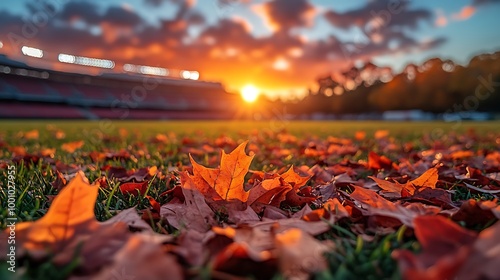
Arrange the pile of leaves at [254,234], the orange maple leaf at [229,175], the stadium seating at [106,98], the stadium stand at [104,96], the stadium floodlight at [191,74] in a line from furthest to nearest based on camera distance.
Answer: the stadium seating at [106,98] → the stadium stand at [104,96] → the stadium floodlight at [191,74] → the orange maple leaf at [229,175] → the pile of leaves at [254,234]

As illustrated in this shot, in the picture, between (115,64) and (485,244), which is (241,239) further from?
(115,64)

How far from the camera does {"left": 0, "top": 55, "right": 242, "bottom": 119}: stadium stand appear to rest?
94.0 feet

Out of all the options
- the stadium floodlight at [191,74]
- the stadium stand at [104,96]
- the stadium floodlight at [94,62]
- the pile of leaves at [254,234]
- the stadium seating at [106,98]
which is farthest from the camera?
the stadium floodlight at [94,62]

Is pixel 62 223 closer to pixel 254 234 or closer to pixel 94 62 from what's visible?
pixel 254 234

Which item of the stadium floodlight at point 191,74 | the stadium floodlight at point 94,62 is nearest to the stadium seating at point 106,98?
the stadium floodlight at point 94,62

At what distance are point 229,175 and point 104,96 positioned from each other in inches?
1431

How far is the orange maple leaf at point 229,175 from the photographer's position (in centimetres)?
93

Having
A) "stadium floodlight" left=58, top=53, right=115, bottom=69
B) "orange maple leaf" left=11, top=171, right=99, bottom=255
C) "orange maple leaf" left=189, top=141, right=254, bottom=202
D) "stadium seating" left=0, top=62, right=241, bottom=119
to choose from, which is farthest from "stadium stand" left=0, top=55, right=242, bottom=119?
"orange maple leaf" left=11, top=171, right=99, bottom=255

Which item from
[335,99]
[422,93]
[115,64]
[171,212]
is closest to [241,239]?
[171,212]

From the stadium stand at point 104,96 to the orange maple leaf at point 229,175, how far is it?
3007 centimetres

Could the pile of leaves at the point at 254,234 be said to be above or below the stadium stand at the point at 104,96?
below

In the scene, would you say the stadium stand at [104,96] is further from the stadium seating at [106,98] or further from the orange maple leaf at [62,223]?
the orange maple leaf at [62,223]

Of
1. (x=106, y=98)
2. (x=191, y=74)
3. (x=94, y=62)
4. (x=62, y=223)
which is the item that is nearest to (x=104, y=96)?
(x=106, y=98)

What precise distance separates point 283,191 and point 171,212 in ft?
1.01
